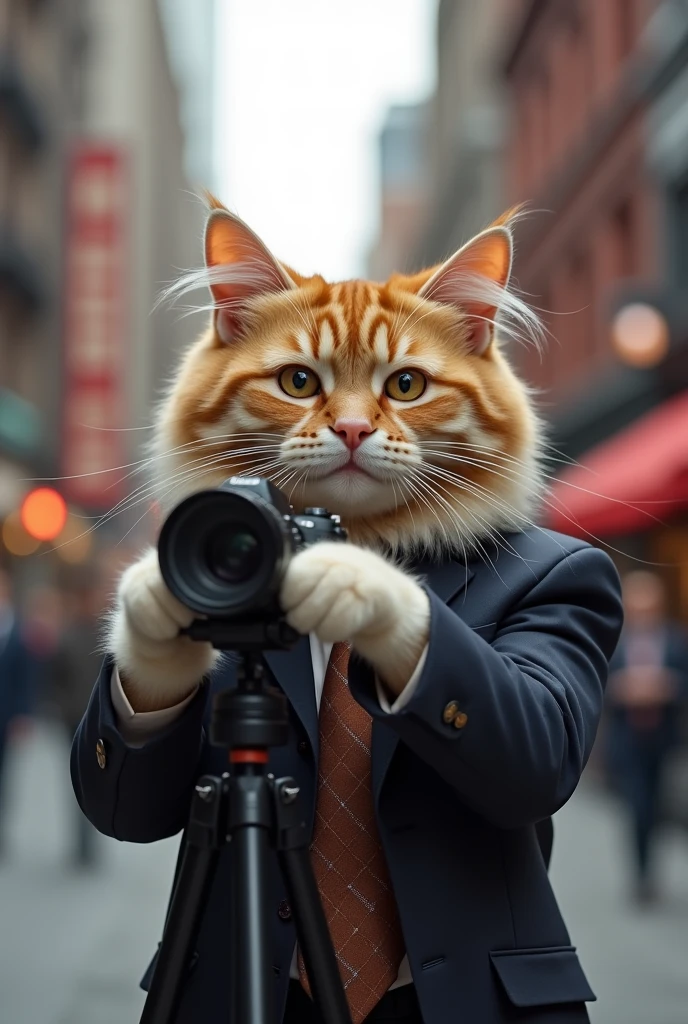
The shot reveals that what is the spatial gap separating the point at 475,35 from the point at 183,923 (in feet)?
102

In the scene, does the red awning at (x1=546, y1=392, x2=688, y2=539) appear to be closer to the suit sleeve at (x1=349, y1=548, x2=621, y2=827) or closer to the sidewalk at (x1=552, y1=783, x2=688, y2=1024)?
the sidewalk at (x1=552, y1=783, x2=688, y2=1024)

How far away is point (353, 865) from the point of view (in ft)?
6.02

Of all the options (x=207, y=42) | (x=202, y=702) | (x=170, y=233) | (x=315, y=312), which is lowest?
(x=202, y=702)

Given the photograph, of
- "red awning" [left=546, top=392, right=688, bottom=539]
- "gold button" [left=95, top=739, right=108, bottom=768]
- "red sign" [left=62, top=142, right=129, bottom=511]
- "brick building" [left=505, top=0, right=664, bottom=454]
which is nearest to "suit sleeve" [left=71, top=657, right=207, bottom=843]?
"gold button" [left=95, top=739, right=108, bottom=768]

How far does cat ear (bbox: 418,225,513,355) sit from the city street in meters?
3.84

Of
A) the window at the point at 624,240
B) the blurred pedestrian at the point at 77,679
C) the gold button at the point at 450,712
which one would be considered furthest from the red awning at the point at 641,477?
the gold button at the point at 450,712

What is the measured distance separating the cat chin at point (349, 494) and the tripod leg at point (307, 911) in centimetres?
44

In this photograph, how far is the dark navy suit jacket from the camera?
64.9 inches

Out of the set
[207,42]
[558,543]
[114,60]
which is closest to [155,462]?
[558,543]

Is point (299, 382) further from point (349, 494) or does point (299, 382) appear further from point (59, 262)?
point (59, 262)

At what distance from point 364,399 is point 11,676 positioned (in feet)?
25.1

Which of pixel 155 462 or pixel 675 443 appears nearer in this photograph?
pixel 155 462

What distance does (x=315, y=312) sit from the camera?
197 cm

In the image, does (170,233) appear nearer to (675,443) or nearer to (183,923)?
(675,443)
